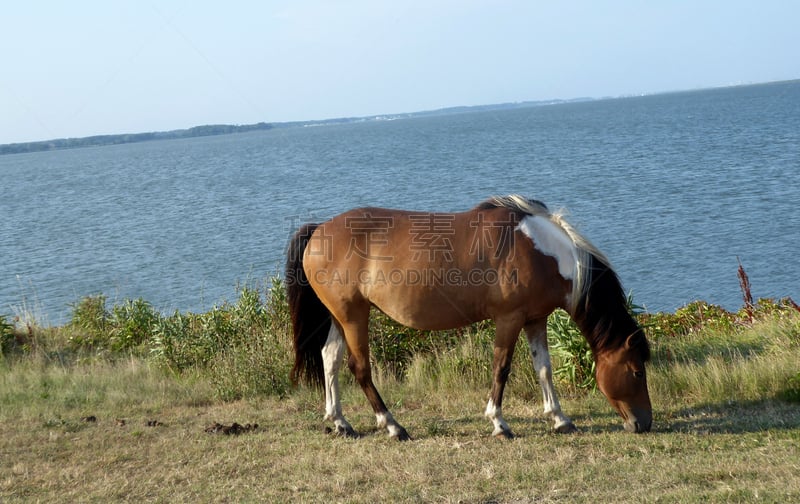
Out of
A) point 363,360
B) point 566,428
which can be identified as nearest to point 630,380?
point 566,428

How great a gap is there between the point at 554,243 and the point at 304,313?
239 cm

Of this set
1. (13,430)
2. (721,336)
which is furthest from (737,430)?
(13,430)

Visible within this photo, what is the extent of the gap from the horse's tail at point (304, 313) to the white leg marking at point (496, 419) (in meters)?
1.67

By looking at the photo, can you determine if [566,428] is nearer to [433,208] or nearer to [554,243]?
[554,243]

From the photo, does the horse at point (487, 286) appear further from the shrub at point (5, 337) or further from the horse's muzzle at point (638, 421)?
the shrub at point (5, 337)

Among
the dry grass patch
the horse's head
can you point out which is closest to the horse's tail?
the dry grass patch

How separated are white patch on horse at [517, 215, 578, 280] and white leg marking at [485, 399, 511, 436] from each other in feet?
4.18

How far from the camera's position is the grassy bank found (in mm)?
5043

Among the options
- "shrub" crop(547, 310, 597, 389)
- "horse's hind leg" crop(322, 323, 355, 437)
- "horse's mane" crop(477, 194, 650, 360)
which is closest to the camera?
"horse's mane" crop(477, 194, 650, 360)

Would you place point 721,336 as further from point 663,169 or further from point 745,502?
point 663,169

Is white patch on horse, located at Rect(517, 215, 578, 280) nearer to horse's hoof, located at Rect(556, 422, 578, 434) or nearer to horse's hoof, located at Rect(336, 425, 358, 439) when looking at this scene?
horse's hoof, located at Rect(556, 422, 578, 434)

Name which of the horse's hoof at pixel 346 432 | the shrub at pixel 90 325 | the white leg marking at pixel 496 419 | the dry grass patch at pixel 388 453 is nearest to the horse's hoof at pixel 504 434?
the white leg marking at pixel 496 419

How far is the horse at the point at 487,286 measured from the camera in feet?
19.9

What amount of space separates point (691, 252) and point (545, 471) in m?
18.4
